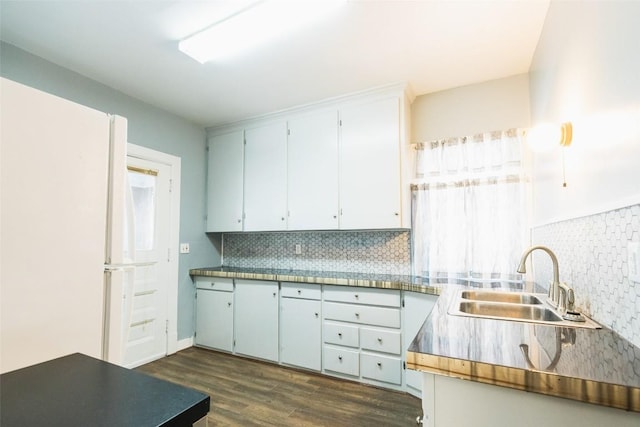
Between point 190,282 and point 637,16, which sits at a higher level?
point 637,16

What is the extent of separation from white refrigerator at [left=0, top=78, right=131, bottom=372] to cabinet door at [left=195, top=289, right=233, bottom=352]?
1984 mm

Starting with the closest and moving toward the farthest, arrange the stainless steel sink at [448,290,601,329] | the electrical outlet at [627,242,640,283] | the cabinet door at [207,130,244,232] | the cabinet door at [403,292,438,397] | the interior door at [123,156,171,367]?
the electrical outlet at [627,242,640,283]
the stainless steel sink at [448,290,601,329]
the cabinet door at [403,292,438,397]
the interior door at [123,156,171,367]
the cabinet door at [207,130,244,232]

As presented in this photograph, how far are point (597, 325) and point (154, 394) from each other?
1.46m

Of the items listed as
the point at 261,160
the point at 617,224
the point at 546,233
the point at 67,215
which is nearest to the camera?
the point at 617,224

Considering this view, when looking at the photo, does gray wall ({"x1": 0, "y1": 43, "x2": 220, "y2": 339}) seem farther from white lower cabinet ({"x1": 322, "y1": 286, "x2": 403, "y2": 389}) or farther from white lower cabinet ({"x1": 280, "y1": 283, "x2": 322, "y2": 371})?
white lower cabinet ({"x1": 322, "y1": 286, "x2": 403, "y2": 389})

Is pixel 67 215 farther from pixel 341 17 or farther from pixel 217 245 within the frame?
pixel 217 245

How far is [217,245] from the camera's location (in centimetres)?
386

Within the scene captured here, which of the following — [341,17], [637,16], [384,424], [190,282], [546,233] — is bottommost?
[384,424]

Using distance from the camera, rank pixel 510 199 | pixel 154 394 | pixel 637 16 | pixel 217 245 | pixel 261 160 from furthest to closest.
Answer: pixel 217 245 → pixel 261 160 → pixel 510 199 → pixel 637 16 → pixel 154 394

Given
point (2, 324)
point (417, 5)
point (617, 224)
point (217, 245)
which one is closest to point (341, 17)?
point (417, 5)

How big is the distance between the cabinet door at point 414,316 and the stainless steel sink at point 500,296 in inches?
14.3

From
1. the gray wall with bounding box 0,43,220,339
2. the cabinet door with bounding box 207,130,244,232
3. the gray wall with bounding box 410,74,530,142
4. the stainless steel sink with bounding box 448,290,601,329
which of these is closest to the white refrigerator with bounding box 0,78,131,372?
the stainless steel sink with bounding box 448,290,601,329

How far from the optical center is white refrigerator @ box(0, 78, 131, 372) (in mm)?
938

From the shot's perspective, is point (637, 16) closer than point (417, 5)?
Yes
